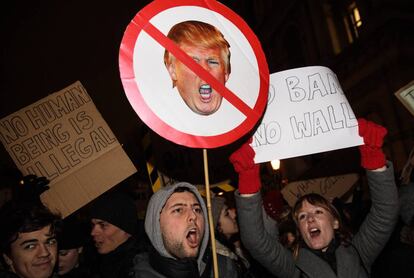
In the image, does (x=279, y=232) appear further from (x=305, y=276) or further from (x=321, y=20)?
(x=321, y=20)

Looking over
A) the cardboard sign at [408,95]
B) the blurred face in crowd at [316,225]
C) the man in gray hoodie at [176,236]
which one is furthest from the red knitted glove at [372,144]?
the man in gray hoodie at [176,236]

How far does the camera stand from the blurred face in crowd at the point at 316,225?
8.23 ft

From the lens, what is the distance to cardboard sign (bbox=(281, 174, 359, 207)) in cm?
445

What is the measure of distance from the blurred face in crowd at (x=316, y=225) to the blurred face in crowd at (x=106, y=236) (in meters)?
1.41

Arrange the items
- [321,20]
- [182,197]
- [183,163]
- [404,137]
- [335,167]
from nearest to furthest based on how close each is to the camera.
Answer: [182,197] → [183,163] → [335,167] → [404,137] → [321,20]

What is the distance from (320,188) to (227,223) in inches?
56.6

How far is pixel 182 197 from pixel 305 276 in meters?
0.92

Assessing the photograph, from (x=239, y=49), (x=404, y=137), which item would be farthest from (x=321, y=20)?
(x=239, y=49)

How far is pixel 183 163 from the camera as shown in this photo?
379cm

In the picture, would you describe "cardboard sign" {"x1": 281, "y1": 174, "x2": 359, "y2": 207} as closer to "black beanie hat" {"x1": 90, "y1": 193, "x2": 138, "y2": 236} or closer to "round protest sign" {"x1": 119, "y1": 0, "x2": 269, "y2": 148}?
"black beanie hat" {"x1": 90, "y1": 193, "x2": 138, "y2": 236}

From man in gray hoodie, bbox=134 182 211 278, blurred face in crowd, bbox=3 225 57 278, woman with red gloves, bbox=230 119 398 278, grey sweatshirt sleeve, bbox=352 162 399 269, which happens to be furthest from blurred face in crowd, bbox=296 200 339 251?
blurred face in crowd, bbox=3 225 57 278

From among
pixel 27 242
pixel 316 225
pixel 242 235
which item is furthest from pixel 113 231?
pixel 316 225

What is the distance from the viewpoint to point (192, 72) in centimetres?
189

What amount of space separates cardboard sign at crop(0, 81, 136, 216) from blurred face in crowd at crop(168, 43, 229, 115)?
1.38 metres
